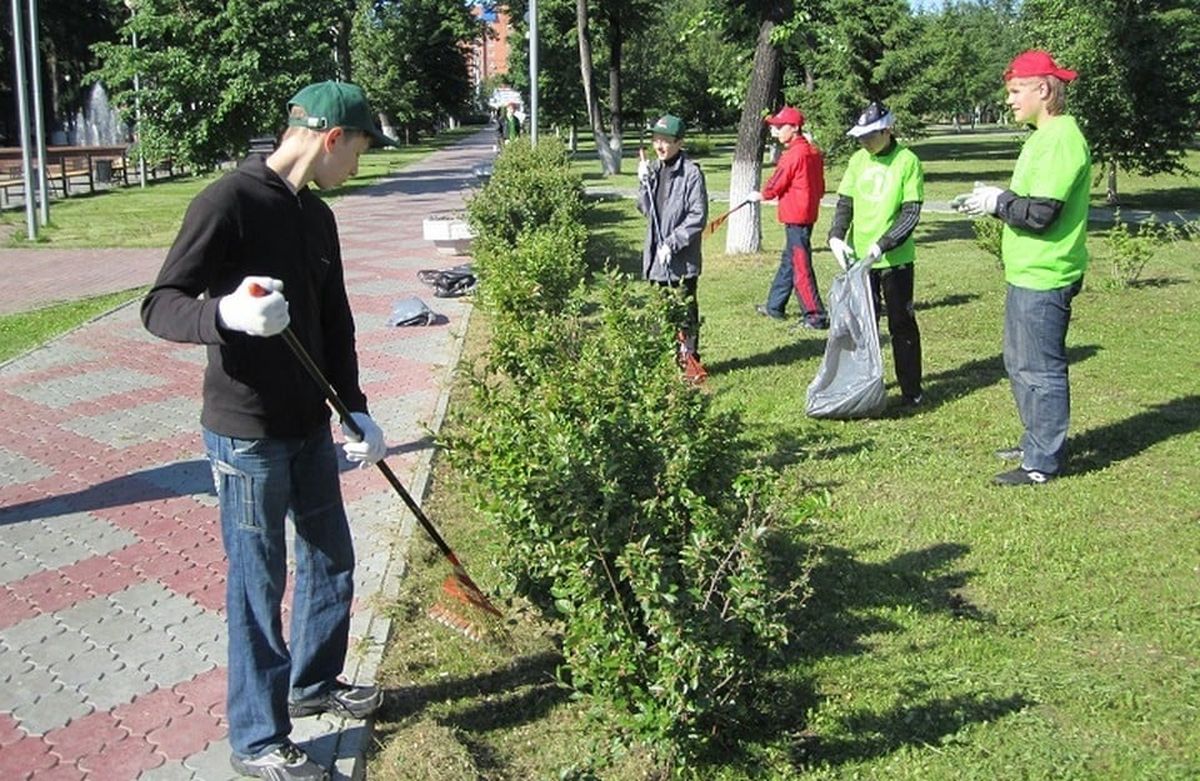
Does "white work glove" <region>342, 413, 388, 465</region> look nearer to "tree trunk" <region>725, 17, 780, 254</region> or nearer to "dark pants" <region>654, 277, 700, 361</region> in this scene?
"dark pants" <region>654, 277, 700, 361</region>

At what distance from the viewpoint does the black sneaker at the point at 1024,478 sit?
534 centimetres

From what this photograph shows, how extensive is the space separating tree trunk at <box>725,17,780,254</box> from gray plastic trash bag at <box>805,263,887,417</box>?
689 cm

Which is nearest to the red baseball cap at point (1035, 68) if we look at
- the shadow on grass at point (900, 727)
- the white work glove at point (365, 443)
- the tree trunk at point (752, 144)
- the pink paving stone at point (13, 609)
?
the shadow on grass at point (900, 727)

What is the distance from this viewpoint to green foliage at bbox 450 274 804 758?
2754 millimetres

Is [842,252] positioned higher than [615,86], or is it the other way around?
[615,86]

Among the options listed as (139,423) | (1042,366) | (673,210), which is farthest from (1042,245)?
(139,423)

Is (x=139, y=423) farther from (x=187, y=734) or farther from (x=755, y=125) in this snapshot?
(x=755, y=125)

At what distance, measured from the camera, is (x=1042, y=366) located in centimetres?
522

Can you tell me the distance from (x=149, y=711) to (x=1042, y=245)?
4284mm

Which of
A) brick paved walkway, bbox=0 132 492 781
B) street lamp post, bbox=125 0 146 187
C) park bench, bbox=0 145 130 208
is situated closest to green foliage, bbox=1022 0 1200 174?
brick paved walkway, bbox=0 132 492 781

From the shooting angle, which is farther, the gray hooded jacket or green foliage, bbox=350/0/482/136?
green foliage, bbox=350/0/482/136

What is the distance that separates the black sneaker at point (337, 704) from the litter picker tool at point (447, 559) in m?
0.57

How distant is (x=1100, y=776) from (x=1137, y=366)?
5333 millimetres

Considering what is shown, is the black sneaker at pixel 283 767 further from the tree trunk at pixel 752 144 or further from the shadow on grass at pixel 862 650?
the tree trunk at pixel 752 144
